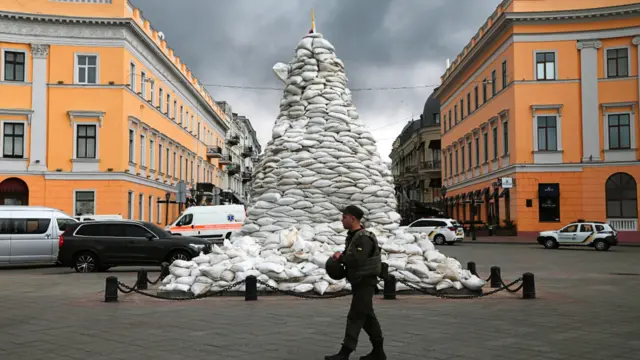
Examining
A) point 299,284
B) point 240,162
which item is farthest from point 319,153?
point 240,162

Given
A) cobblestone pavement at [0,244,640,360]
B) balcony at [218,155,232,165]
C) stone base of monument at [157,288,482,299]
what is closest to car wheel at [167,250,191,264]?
cobblestone pavement at [0,244,640,360]

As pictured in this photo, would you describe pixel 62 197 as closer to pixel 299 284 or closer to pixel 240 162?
pixel 299 284

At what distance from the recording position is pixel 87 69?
129 feet

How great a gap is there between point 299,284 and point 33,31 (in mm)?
32169

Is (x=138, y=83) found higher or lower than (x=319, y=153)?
higher

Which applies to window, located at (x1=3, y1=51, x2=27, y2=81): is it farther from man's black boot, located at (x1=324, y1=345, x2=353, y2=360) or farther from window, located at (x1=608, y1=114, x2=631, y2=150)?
man's black boot, located at (x1=324, y1=345, x2=353, y2=360)

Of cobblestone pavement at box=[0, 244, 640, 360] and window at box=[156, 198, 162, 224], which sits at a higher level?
window at box=[156, 198, 162, 224]

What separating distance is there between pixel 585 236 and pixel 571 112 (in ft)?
37.0

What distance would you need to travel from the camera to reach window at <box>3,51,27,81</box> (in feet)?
125

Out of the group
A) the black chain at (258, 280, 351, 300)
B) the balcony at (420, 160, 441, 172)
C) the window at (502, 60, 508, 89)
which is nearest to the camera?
the black chain at (258, 280, 351, 300)

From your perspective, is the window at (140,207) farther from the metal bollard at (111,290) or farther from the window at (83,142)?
the metal bollard at (111,290)

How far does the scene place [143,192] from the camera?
4366cm

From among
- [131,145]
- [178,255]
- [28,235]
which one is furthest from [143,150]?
[178,255]

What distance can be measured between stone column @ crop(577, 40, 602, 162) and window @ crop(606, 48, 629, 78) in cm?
74
